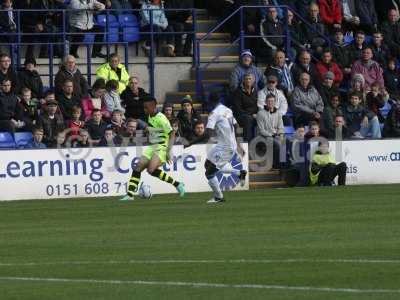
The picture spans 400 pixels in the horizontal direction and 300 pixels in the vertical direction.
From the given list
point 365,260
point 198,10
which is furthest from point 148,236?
point 198,10

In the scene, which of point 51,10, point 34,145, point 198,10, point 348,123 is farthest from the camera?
point 198,10

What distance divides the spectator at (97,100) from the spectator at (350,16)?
353 inches

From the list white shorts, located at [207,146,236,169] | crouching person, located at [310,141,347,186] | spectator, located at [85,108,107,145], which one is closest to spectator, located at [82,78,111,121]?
spectator, located at [85,108,107,145]

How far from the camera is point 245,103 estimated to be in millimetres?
32250

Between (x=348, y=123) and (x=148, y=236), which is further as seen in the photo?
(x=348, y=123)

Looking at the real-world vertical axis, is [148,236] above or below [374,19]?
below

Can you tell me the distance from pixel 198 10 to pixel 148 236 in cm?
1865

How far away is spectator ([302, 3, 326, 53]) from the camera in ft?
118

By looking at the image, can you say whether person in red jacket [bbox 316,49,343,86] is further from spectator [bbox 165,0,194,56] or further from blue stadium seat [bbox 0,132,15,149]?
blue stadium seat [bbox 0,132,15,149]

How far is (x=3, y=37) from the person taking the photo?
105 ft

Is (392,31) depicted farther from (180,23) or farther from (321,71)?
(180,23)

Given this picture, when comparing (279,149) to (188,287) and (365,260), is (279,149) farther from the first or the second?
(188,287)

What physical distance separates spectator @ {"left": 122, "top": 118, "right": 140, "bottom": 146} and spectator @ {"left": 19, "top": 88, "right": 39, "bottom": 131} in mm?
1871

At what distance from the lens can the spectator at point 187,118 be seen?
31000mm
